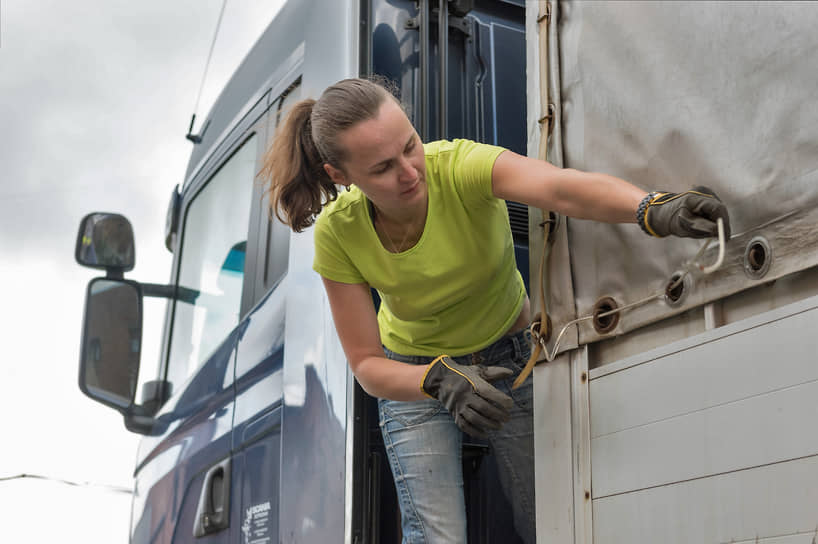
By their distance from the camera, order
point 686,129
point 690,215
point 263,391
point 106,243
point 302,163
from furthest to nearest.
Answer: point 106,243 < point 263,391 < point 302,163 < point 686,129 < point 690,215

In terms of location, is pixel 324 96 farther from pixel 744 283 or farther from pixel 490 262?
pixel 744 283

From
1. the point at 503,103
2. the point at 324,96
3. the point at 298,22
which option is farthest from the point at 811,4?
the point at 298,22

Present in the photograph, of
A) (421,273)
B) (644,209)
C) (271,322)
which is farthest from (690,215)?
(271,322)

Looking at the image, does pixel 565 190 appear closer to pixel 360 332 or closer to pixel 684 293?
pixel 684 293

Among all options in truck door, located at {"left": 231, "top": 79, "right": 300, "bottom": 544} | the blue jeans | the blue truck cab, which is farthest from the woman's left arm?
truck door, located at {"left": 231, "top": 79, "right": 300, "bottom": 544}

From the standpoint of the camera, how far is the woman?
5.63 ft

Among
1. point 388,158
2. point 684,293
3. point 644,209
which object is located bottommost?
point 684,293

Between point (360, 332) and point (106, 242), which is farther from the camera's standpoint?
point (106, 242)

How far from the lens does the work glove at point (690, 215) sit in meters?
1.28

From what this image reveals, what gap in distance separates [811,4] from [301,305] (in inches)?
57.0

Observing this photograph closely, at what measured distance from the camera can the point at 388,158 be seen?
172cm

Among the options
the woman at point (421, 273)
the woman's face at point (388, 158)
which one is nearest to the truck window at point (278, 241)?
the woman at point (421, 273)

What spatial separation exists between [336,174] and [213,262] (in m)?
1.41

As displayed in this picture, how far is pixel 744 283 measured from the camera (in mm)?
1248
